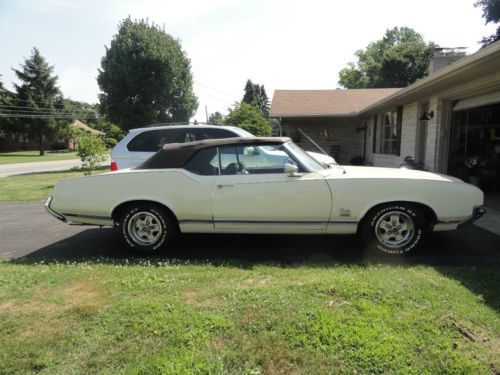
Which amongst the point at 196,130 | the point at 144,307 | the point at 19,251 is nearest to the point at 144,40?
the point at 196,130

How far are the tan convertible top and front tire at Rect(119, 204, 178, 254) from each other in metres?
0.56

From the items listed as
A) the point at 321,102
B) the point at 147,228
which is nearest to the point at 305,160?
the point at 147,228

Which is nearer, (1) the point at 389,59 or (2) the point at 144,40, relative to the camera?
(2) the point at 144,40

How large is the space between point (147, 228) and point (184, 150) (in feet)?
3.72

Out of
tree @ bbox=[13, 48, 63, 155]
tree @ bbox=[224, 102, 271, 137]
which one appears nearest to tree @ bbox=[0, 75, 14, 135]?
tree @ bbox=[13, 48, 63, 155]

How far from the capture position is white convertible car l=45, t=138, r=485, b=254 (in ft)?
14.5

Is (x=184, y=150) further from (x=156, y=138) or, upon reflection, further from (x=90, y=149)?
(x=90, y=149)

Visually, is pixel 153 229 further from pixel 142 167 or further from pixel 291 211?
pixel 291 211

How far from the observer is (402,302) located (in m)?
3.17

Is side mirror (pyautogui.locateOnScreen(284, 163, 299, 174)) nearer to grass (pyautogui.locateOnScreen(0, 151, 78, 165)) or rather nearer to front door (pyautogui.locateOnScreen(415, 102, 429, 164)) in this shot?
front door (pyautogui.locateOnScreen(415, 102, 429, 164))

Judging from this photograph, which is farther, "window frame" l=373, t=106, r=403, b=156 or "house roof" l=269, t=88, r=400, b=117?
"house roof" l=269, t=88, r=400, b=117

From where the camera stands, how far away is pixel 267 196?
4.51 m

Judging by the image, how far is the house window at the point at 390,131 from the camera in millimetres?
12508

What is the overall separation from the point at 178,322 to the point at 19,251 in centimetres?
344
